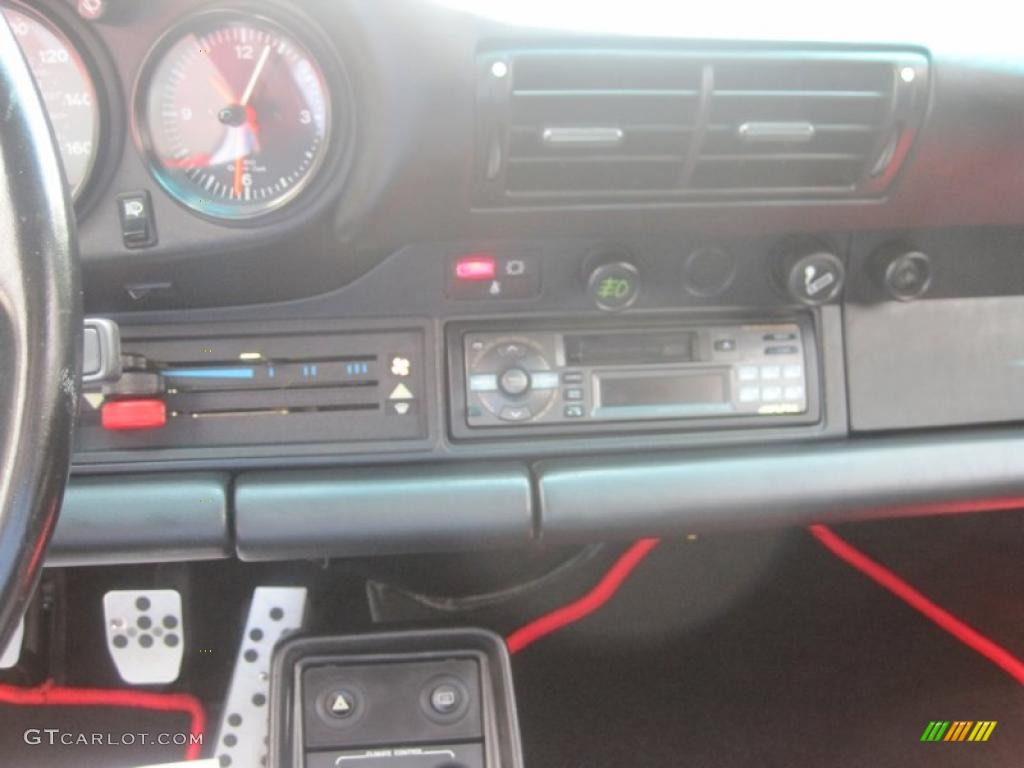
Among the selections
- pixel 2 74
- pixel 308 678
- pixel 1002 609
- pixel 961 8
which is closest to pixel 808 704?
pixel 1002 609

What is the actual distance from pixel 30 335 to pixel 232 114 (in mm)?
537

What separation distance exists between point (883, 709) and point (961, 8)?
3.71ft

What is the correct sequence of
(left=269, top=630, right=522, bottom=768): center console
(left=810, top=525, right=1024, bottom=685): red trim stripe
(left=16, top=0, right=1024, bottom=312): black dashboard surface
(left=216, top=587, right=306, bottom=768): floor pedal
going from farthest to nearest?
(left=810, top=525, right=1024, bottom=685): red trim stripe
(left=216, top=587, right=306, bottom=768): floor pedal
(left=269, top=630, right=522, bottom=768): center console
(left=16, top=0, right=1024, bottom=312): black dashboard surface

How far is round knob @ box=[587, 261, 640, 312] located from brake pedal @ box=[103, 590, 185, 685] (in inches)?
35.4

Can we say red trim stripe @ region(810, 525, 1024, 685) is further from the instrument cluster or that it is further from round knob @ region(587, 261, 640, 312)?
the instrument cluster

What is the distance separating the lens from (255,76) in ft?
3.72

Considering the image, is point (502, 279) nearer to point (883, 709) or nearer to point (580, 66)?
point (580, 66)

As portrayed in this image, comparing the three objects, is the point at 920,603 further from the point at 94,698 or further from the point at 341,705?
the point at 94,698

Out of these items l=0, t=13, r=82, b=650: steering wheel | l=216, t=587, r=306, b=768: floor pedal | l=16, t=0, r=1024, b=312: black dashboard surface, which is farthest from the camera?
l=216, t=587, r=306, b=768: floor pedal

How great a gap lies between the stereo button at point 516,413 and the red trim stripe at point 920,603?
78 cm

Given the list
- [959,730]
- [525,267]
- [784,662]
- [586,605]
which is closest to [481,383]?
[525,267]

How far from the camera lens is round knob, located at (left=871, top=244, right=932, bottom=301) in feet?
4.20

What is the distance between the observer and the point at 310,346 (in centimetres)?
125

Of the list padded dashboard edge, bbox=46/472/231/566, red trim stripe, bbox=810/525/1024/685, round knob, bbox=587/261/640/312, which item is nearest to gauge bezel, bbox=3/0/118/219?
padded dashboard edge, bbox=46/472/231/566
